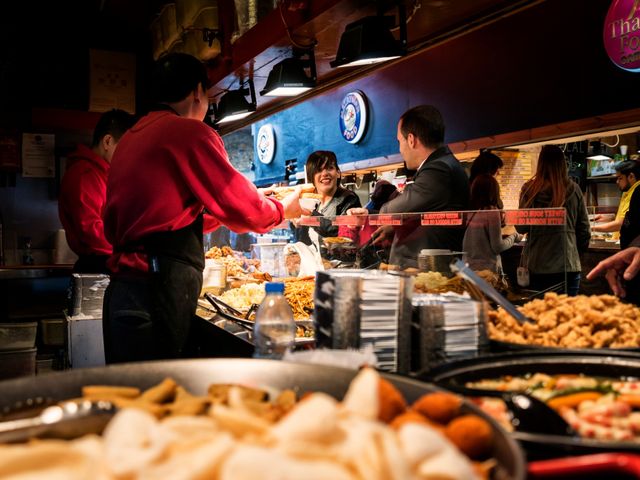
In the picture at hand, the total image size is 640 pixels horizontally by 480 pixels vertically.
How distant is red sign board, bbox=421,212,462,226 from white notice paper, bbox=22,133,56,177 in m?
5.84

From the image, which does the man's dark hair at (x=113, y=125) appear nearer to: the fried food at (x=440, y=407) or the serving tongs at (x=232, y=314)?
the serving tongs at (x=232, y=314)

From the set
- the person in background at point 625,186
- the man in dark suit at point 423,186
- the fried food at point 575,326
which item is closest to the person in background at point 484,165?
the man in dark suit at point 423,186

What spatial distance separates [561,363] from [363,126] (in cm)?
687

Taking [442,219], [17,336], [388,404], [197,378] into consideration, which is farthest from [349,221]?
[17,336]

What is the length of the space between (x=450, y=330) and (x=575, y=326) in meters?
0.50

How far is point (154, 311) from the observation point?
2.85 meters

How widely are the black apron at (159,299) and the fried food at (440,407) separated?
2.01 metres

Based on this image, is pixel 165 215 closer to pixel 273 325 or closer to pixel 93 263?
pixel 273 325

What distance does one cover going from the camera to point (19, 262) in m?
7.07

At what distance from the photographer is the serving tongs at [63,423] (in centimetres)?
97

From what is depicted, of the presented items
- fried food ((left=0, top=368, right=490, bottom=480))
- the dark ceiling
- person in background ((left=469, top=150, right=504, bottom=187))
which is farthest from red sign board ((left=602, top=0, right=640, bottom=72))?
fried food ((left=0, top=368, right=490, bottom=480))

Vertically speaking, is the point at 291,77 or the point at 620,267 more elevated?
the point at 291,77

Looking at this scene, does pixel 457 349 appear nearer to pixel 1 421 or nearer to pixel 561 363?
pixel 561 363

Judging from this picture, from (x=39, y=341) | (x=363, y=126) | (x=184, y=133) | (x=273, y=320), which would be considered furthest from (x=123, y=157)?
(x=363, y=126)
